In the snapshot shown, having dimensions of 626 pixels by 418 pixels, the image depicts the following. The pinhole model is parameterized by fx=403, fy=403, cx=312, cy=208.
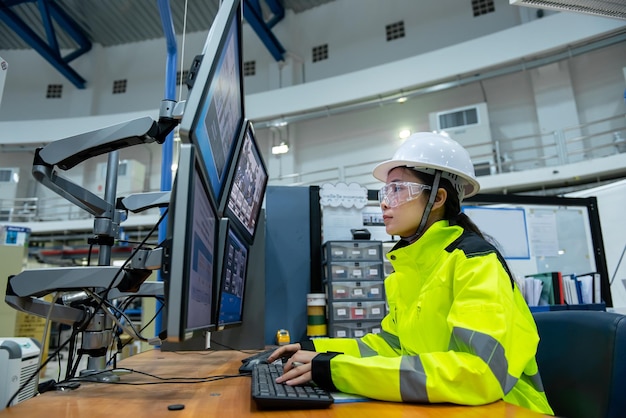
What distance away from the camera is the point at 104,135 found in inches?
39.8

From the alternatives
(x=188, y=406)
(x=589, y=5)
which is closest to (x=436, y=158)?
(x=188, y=406)

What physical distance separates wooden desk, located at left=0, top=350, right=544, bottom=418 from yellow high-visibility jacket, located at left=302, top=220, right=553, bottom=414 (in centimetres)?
3

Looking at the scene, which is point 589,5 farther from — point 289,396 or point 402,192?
point 289,396

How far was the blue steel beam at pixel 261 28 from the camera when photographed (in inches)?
309

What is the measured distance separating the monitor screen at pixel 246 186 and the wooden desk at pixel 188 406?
0.45 m

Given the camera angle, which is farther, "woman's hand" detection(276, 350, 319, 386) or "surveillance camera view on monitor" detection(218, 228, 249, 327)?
"surveillance camera view on monitor" detection(218, 228, 249, 327)

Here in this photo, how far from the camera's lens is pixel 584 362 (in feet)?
3.02

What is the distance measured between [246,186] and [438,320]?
772 mm

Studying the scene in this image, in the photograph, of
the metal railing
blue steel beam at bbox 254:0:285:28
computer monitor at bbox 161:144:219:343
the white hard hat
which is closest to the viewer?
computer monitor at bbox 161:144:219:343

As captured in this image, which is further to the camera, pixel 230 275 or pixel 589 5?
pixel 589 5

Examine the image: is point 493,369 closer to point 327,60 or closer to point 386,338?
point 386,338

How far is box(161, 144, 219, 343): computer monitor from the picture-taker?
2.11 feet

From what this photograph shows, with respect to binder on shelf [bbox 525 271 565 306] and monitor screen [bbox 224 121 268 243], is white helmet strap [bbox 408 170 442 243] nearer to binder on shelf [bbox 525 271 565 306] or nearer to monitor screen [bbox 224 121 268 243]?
monitor screen [bbox 224 121 268 243]

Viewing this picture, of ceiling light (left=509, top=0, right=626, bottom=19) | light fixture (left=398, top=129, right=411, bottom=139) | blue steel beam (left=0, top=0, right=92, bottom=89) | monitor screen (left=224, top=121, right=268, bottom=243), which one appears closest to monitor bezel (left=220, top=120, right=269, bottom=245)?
monitor screen (left=224, top=121, right=268, bottom=243)
